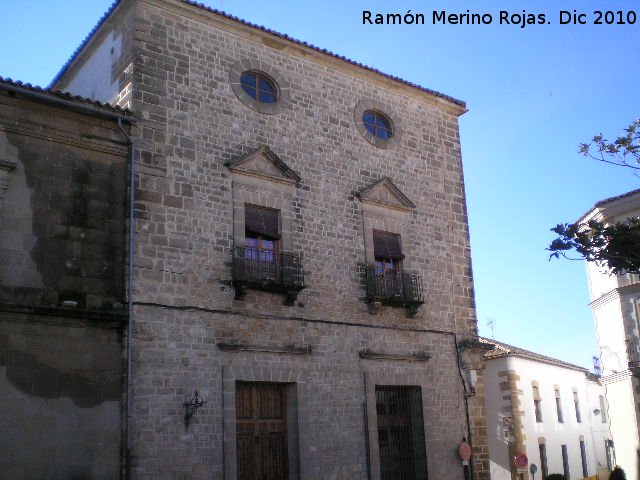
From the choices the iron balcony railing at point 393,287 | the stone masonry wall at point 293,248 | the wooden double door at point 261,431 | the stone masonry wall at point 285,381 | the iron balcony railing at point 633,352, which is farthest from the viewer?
the iron balcony railing at point 633,352

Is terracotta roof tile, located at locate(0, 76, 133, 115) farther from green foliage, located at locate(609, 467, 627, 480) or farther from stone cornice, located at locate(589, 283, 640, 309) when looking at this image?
green foliage, located at locate(609, 467, 627, 480)

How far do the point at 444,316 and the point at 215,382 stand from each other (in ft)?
18.5

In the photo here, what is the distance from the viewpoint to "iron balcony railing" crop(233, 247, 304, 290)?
42.2 feet

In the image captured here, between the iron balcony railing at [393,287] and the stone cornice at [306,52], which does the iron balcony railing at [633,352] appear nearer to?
the stone cornice at [306,52]

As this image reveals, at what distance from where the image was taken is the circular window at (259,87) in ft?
47.0

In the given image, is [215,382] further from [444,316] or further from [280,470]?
[444,316]

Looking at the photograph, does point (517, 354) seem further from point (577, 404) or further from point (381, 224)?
point (381, 224)

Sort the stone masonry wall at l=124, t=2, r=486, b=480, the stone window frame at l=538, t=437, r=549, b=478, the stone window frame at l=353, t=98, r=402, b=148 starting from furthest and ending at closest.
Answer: the stone window frame at l=538, t=437, r=549, b=478, the stone window frame at l=353, t=98, r=402, b=148, the stone masonry wall at l=124, t=2, r=486, b=480

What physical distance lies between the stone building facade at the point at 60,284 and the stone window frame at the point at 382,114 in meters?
5.50

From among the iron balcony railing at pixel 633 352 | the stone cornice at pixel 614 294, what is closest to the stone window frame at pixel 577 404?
the stone cornice at pixel 614 294

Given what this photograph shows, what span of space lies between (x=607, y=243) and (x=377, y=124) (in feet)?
24.4

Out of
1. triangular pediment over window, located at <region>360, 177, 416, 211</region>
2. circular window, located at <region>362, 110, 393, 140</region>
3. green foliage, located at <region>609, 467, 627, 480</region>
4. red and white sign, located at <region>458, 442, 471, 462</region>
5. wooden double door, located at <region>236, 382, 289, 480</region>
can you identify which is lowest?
green foliage, located at <region>609, 467, 627, 480</region>

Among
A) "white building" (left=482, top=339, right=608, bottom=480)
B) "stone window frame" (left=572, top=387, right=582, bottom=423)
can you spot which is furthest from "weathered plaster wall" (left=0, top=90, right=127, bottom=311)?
"stone window frame" (left=572, top=387, right=582, bottom=423)

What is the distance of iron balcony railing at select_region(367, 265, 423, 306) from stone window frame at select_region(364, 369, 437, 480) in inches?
55.9
